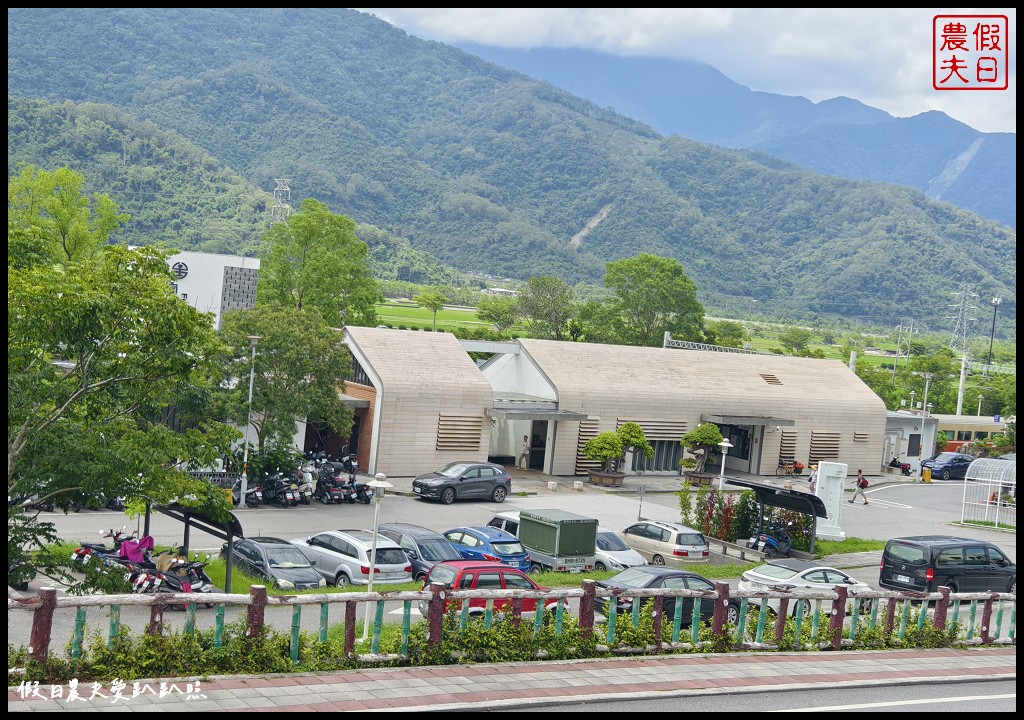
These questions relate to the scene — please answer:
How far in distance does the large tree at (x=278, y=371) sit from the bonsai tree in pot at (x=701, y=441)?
692 inches

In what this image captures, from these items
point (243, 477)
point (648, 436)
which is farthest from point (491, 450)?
point (243, 477)

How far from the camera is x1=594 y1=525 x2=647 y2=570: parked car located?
26453mm

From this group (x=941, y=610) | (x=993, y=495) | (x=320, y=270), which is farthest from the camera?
(x=320, y=270)

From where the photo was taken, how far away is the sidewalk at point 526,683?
11.0 m

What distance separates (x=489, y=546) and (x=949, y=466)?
37616 mm

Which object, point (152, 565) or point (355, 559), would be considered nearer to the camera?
point (152, 565)

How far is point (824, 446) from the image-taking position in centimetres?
5153

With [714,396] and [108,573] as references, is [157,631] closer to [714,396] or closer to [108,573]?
[108,573]

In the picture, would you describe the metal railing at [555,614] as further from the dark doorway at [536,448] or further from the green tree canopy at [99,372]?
the dark doorway at [536,448]

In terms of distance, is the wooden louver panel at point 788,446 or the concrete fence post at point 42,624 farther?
the wooden louver panel at point 788,446

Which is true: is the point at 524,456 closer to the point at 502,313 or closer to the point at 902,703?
the point at 902,703

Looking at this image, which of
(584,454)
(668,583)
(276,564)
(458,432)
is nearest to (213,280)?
(458,432)

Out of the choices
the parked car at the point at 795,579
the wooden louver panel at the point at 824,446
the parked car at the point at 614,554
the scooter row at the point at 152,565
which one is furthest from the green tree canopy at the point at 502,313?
the scooter row at the point at 152,565

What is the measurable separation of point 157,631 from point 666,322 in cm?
6658
